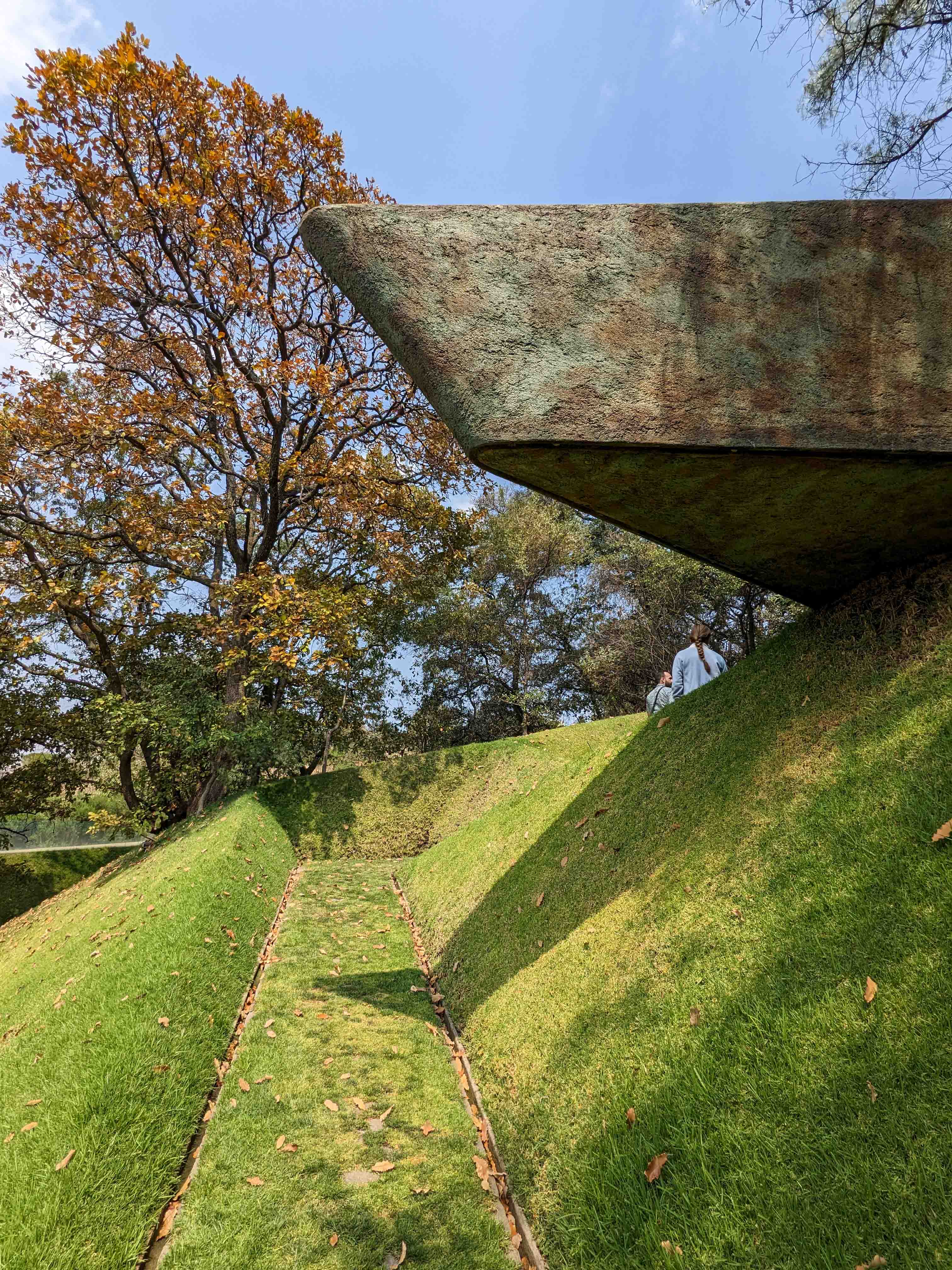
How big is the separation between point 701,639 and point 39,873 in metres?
21.4

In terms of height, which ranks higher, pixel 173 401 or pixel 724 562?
pixel 173 401

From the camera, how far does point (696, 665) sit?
23.2ft

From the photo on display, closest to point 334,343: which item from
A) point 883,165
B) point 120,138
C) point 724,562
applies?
point 120,138

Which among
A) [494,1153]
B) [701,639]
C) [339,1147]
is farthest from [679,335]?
[339,1147]

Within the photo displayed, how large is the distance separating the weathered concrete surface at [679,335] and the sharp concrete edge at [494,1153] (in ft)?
11.8

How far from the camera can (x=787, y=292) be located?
3.02 meters

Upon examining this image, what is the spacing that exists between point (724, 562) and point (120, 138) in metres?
13.4

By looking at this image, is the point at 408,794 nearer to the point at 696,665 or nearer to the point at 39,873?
the point at 696,665

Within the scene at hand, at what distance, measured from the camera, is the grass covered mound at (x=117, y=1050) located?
309 centimetres

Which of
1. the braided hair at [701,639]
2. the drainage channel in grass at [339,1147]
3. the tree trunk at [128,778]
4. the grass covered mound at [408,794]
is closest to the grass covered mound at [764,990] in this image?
the drainage channel in grass at [339,1147]

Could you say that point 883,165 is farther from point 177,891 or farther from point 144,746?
point 144,746

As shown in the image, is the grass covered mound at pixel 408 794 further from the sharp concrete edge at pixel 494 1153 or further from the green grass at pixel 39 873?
the green grass at pixel 39 873

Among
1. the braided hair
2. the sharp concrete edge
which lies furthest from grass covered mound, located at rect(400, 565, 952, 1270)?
the braided hair

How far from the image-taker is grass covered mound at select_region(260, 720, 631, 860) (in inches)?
527
